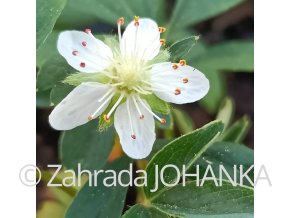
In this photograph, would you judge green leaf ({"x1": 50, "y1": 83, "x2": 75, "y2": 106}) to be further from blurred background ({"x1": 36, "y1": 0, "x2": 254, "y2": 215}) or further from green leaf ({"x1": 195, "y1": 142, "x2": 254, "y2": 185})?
green leaf ({"x1": 195, "y1": 142, "x2": 254, "y2": 185})

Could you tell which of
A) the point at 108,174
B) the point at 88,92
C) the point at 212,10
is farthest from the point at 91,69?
the point at 212,10

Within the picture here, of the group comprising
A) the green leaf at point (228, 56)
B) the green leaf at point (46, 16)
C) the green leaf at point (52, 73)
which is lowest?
the green leaf at point (52, 73)

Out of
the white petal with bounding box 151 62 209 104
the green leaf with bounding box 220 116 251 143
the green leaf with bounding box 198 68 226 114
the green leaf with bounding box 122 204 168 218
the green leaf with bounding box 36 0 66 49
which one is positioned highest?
the green leaf with bounding box 198 68 226 114

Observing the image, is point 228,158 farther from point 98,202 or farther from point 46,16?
point 46,16

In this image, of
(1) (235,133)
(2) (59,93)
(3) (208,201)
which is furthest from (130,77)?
(1) (235,133)

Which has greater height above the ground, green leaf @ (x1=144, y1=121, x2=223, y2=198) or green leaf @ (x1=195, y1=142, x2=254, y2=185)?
green leaf @ (x1=195, y1=142, x2=254, y2=185)

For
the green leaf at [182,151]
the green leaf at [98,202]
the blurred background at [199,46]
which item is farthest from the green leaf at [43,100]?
the green leaf at [182,151]

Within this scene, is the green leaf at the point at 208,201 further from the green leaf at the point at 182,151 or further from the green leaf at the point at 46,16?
the green leaf at the point at 46,16

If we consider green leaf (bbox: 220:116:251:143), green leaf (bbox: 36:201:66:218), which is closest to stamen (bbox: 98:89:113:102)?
green leaf (bbox: 220:116:251:143)
